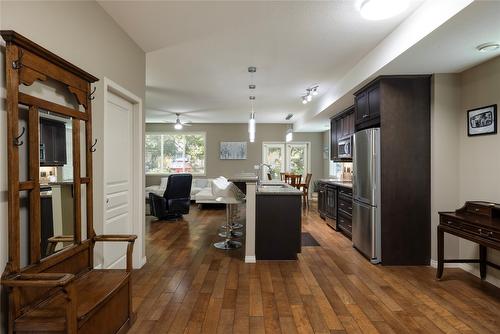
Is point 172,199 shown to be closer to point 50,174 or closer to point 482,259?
point 50,174

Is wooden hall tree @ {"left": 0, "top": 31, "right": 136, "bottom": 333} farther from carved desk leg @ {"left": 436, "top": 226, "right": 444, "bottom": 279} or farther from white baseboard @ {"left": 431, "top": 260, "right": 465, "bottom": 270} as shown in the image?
white baseboard @ {"left": 431, "top": 260, "right": 465, "bottom": 270}

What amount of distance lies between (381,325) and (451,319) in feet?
2.04

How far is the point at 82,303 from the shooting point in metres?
1.60

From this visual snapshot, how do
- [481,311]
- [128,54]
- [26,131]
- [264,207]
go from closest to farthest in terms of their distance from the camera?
[26,131]
[481,311]
[128,54]
[264,207]

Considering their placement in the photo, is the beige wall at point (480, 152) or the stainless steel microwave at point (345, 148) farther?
the stainless steel microwave at point (345, 148)

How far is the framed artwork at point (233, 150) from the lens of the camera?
8953 mm

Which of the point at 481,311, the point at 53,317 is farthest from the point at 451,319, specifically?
the point at 53,317

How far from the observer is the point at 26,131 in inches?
60.8

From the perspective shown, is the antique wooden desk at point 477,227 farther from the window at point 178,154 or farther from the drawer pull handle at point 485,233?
the window at point 178,154

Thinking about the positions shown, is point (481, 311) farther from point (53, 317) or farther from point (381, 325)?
point (53, 317)

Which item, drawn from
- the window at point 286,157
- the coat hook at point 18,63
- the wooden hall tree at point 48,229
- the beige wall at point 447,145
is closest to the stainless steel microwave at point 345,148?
the beige wall at point 447,145

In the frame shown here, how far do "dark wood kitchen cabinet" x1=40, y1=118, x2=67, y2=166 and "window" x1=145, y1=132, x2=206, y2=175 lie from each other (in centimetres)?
714

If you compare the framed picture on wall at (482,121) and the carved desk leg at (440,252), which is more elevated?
the framed picture on wall at (482,121)

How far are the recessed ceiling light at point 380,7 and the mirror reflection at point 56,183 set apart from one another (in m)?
2.48
